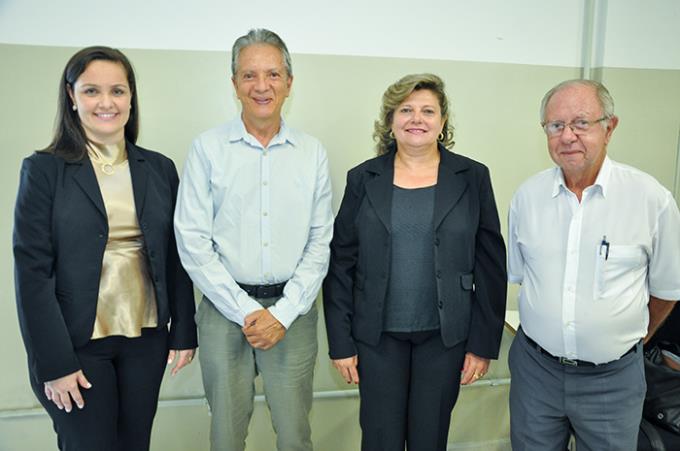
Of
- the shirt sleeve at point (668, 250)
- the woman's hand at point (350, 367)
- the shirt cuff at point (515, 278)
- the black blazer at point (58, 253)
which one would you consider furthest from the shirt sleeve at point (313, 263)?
the shirt sleeve at point (668, 250)

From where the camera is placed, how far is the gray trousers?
1812mm

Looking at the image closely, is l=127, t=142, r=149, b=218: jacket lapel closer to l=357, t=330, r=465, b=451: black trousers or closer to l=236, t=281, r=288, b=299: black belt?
l=236, t=281, r=288, b=299: black belt

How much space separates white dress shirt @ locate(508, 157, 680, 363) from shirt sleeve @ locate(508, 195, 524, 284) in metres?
0.16

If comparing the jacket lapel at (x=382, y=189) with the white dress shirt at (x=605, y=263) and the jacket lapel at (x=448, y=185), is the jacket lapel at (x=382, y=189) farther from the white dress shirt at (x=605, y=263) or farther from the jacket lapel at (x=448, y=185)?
the white dress shirt at (x=605, y=263)

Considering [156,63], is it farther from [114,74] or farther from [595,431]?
[595,431]

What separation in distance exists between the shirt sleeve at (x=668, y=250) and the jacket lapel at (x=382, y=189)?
81cm

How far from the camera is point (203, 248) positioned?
5.66ft

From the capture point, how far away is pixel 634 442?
5.34ft

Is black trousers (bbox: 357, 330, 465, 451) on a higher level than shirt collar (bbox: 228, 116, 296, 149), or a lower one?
lower

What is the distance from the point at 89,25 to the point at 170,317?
1327 mm

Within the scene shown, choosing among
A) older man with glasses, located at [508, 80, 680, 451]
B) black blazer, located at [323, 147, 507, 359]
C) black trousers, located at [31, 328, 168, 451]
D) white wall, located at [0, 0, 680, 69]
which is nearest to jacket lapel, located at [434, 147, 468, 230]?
black blazer, located at [323, 147, 507, 359]

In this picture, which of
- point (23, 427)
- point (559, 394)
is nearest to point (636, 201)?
point (559, 394)

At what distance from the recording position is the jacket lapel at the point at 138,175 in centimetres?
163

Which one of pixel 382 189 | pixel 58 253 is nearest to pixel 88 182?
pixel 58 253
